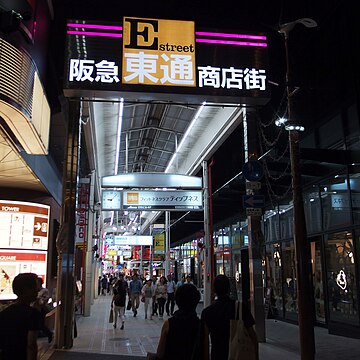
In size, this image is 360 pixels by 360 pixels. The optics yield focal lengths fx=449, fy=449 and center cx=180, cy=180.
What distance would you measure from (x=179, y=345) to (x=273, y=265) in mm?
14193

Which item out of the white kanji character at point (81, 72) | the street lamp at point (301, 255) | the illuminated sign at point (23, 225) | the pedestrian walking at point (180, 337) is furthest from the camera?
the illuminated sign at point (23, 225)

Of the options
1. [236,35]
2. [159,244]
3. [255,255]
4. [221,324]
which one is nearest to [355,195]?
[255,255]

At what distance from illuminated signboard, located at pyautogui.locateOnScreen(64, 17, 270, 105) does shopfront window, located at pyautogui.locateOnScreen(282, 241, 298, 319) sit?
7.39 metres

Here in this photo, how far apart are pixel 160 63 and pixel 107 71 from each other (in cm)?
106

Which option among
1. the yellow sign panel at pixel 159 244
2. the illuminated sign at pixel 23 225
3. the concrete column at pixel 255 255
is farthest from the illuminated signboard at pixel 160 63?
the yellow sign panel at pixel 159 244

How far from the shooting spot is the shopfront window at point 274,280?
640 inches

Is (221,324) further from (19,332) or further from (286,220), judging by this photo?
(286,220)

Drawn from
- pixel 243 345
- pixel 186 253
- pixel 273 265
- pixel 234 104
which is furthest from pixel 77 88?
pixel 186 253

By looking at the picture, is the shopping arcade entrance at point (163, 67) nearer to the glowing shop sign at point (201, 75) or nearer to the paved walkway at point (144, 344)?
the glowing shop sign at point (201, 75)

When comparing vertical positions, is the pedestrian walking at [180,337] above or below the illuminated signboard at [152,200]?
below

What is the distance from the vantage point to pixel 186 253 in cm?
3931

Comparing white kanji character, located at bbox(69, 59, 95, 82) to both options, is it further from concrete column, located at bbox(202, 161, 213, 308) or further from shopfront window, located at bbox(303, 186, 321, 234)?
concrete column, located at bbox(202, 161, 213, 308)

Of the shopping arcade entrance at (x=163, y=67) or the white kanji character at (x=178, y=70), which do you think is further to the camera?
the white kanji character at (x=178, y=70)

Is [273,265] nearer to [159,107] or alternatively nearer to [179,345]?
[159,107]
